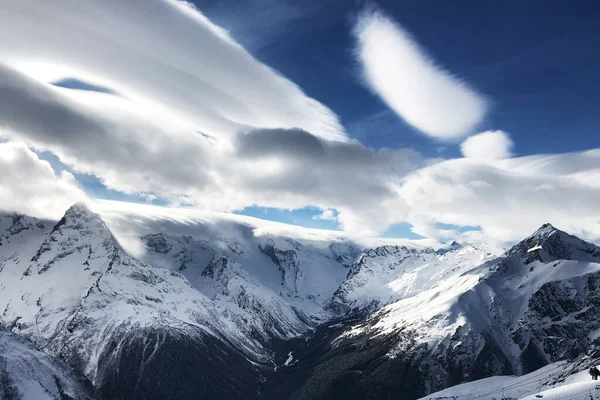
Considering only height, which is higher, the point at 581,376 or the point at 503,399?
the point at 581,376

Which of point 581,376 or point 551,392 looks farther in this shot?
point 581,376

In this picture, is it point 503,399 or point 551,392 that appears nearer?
point 551,392
